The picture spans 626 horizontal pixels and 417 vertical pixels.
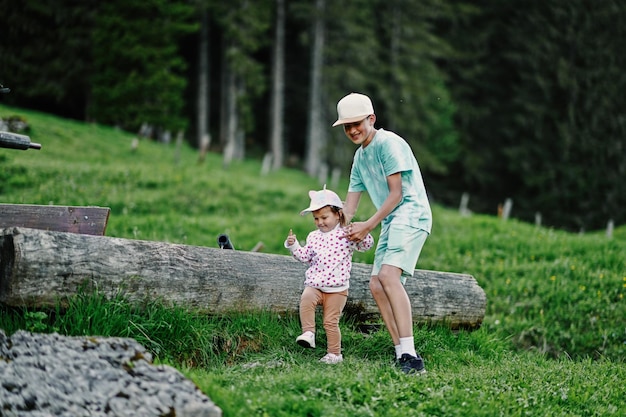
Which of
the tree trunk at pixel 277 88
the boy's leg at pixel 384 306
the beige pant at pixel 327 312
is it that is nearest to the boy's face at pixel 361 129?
the boy's leg at pixel 384 306

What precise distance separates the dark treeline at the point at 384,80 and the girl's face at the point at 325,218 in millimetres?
24403

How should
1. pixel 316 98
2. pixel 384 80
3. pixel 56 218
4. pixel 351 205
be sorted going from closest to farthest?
pixel 351 205 < pixel 56 218 < pixel 316 98 < pixel 384 80

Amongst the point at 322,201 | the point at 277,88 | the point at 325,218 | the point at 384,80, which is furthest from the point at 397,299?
the point at 384,80

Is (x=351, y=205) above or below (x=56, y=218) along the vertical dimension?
above

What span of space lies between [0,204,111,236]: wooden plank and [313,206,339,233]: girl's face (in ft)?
7.02

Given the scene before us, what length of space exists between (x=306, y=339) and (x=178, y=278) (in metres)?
1.36

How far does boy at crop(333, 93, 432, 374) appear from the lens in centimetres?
633

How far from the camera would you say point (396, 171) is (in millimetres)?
6332

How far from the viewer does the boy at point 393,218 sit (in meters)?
6.33

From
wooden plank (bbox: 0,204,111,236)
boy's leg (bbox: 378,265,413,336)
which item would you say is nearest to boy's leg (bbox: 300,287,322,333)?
boy's leg (bbox: 378,265,413,336)

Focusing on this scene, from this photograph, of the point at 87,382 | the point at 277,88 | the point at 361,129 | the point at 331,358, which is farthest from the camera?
the point at 277,88

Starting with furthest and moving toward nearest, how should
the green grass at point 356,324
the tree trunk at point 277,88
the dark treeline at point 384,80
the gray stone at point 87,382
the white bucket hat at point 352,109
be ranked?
1. the tree trunk at point 277,88
2. the dark treeline at point 384,80
3. the white bucket hat at point 352,109
4. the green grass at point 356,324
5. the gray stone at point 87,382

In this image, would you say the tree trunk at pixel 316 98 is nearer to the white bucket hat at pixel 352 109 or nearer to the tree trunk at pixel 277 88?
the tree trunk at pixel 277 88

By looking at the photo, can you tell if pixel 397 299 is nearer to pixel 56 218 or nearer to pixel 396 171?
pixel 396 171
